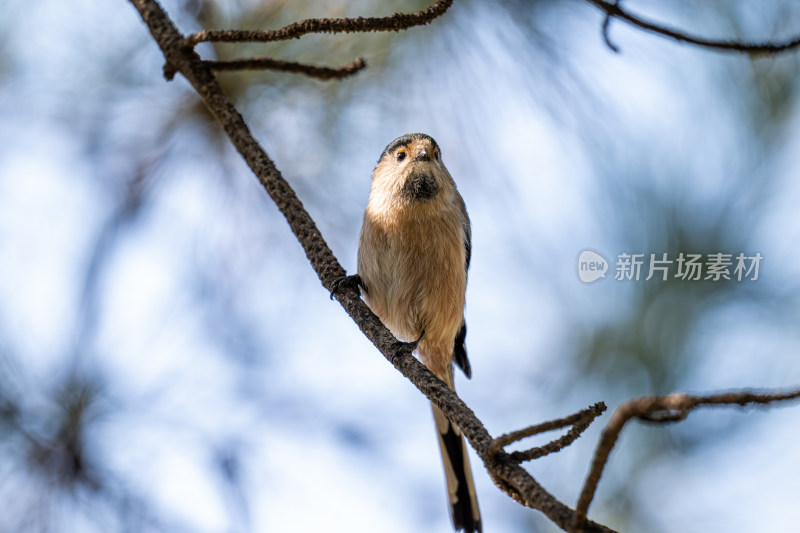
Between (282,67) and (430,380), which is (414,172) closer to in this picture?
(282,67)

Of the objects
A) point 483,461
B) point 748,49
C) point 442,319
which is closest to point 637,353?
point 442,319

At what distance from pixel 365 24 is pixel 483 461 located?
862 millimetres

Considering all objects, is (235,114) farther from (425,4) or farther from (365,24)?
(425,4)

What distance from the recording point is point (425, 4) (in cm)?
233

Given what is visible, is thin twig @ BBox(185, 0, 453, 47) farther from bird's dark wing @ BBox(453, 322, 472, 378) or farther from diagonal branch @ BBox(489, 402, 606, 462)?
bird's dark wing @ BBox(453, 322, 472, 378)

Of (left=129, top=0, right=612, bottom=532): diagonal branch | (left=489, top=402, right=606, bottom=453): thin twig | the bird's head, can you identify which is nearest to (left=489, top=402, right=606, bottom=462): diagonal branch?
(left=489, top=402, right=606, bottom=453): thin twig

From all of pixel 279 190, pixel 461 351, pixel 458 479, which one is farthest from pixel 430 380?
pixel 461 351

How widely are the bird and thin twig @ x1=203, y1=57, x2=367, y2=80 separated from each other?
0.62 meters

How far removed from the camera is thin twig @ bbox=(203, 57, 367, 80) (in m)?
1.68

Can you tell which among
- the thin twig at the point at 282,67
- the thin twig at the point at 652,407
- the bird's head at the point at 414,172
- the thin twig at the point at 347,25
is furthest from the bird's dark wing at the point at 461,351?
the thin twig at the point at 652,407

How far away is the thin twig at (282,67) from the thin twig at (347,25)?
5.1 inches

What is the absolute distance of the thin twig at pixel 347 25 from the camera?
144 centimetres

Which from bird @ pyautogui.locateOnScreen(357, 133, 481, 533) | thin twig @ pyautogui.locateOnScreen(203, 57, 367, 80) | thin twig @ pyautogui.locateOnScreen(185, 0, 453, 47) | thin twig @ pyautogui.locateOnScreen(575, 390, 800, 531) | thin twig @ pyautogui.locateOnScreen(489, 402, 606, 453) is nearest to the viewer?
thin twig @ pyautogui.locateOnScreen(575, 390, 800, 531)
